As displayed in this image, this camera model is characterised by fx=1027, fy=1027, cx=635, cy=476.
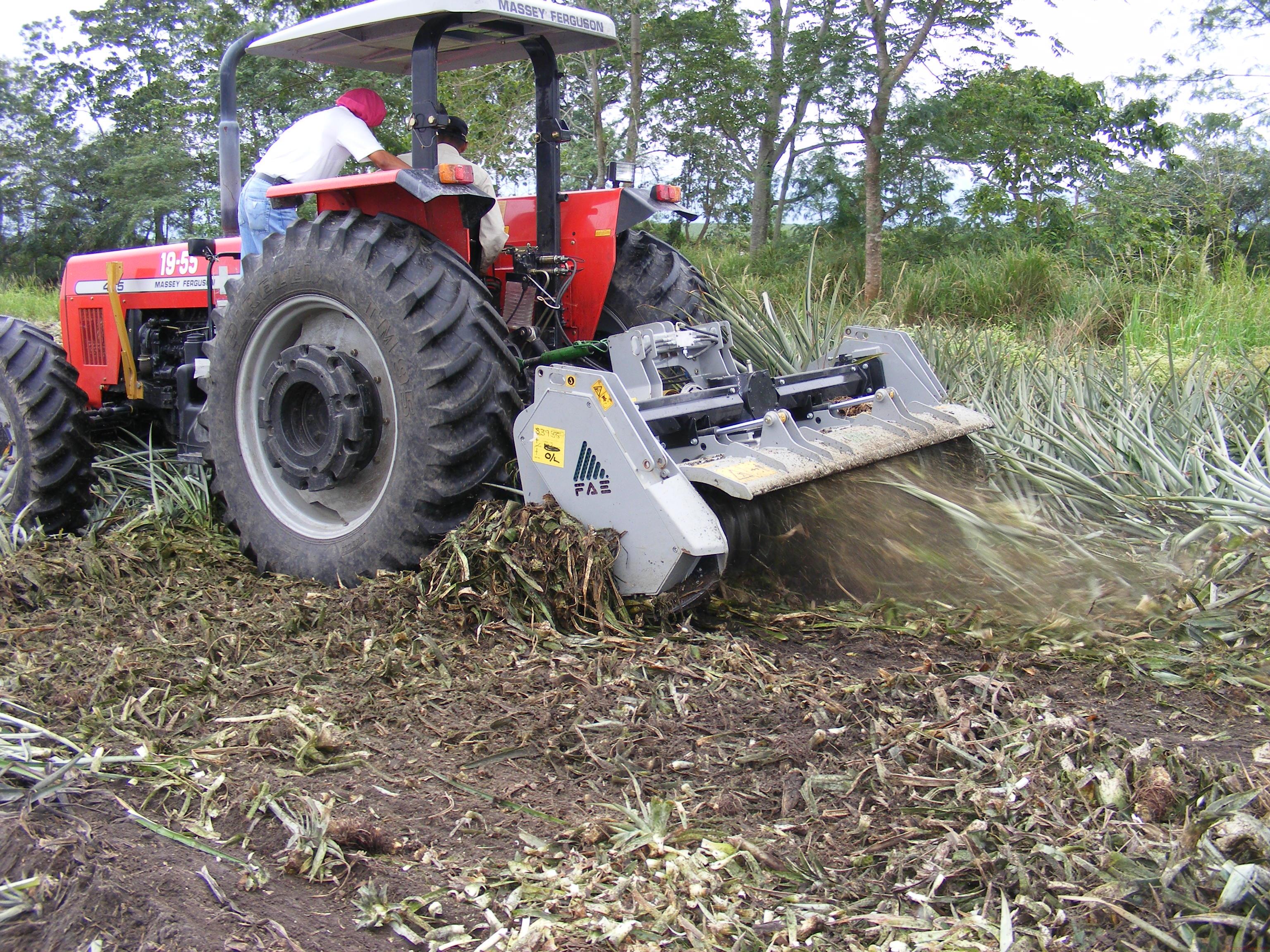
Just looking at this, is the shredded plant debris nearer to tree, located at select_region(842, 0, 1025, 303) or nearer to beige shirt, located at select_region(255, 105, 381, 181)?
beige shirt, located at select_region(255, 105, 381, 181)

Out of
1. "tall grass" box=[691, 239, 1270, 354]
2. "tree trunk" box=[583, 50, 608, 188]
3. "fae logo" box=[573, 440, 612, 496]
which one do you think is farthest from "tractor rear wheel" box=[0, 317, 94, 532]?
"tree trunk" box=[583, 50, 608, 188]

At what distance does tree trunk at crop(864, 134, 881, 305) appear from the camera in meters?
10.6

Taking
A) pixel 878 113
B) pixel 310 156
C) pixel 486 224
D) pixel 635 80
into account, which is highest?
pixel 635 80

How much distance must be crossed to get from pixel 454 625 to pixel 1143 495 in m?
2.34

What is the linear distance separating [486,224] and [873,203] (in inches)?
308

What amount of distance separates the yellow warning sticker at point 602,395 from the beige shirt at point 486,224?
1.01 m

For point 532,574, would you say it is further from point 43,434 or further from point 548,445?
point 43,434

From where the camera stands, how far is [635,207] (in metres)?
4.16

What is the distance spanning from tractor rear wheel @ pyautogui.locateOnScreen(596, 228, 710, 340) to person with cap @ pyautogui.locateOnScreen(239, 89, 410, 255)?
3.29 ft

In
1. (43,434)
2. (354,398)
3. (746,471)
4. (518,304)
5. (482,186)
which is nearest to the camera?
(746,471)

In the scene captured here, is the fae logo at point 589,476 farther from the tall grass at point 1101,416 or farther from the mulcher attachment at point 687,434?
the tall grass at point 1101,416

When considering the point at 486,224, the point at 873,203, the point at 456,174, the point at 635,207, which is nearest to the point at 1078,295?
the point at 873,203

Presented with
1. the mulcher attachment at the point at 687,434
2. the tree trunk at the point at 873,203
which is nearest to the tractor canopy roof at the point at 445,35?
the mulcher attachment at the point at 687,434

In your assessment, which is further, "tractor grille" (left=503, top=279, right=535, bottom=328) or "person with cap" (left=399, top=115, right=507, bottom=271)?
"tractor grille" (left=503, top=279, right=535, bottom=328)
